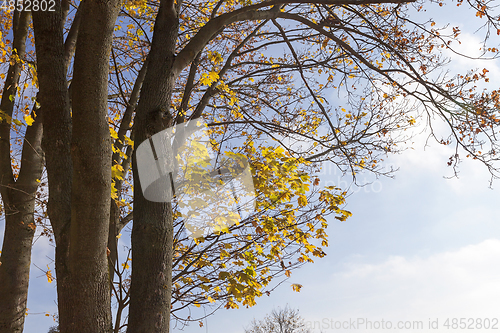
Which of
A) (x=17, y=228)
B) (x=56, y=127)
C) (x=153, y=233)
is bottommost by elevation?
(x=153, y=233)

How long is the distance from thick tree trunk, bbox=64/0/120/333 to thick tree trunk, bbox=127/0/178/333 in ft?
0.77

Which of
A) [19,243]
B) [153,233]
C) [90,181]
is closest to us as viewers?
[90,181]

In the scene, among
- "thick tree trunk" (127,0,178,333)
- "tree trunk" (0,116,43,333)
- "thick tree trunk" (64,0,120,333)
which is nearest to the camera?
"thick tree trunk" (64,0,120,333)

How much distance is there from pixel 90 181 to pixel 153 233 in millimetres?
640

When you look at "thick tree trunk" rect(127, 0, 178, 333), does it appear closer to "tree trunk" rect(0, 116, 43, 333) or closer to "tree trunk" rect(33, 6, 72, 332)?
"tree trunk" rect(33, 6, 72, 332)

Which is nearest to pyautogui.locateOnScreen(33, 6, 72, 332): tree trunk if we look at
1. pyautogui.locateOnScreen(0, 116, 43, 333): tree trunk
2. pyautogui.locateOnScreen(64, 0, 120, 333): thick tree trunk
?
pyautogui.locateOnScreen(64, 0, 120, 333): thick tree trunk

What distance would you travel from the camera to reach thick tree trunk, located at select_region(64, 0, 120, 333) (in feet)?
7.66

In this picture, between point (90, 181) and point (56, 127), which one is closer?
point (90, 181)

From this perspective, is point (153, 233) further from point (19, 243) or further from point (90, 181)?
point (19, 243)

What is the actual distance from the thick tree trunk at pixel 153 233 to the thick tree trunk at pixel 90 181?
235mm

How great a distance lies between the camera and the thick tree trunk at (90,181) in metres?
2.33

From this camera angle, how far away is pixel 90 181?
240 centimetres

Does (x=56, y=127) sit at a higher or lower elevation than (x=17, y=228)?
higher

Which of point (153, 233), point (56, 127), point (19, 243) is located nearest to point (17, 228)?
point (19, 243)
